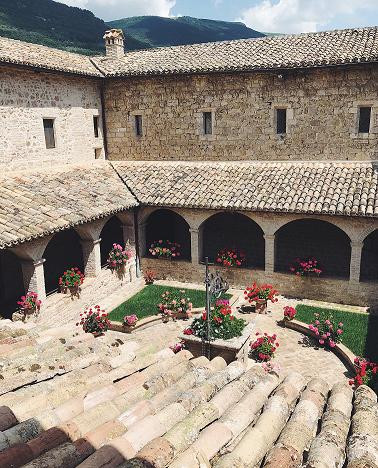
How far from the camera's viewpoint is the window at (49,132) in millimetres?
15516

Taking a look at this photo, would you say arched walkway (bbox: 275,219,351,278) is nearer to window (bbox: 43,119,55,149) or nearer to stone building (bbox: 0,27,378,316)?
stone building (bbox: 0,27,378,316)

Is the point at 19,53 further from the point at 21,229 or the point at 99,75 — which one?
the point at 21,229

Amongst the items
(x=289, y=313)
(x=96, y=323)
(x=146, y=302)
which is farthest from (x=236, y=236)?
(x=96, y=323)

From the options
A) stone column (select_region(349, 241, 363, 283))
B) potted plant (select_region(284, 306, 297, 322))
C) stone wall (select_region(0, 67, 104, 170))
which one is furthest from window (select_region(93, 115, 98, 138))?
stone column (select_region(349, 241, 363, 283))

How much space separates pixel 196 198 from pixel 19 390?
1093 centimetres

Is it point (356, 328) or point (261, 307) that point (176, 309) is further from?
point (356, 328)

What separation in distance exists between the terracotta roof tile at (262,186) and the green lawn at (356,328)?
3.15 m

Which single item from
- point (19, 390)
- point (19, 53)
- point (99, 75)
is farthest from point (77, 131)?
point (19, 390)

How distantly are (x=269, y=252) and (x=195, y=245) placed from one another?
279cm

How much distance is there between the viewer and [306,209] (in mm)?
13680

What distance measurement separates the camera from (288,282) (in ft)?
50.0

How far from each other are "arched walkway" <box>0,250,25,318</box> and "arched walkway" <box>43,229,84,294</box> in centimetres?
106

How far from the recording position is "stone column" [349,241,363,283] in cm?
1387

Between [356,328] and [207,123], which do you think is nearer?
[356,328]
